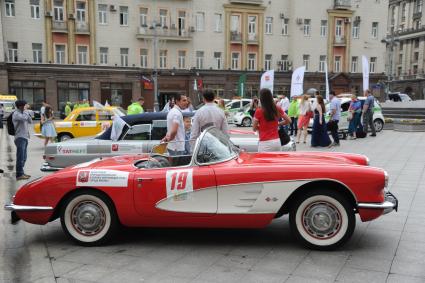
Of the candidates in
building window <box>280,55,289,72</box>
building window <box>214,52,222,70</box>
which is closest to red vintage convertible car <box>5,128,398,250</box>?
building window <box>214,52,222,70</box>

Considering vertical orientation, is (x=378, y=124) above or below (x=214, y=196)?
below

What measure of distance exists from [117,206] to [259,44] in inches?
1650

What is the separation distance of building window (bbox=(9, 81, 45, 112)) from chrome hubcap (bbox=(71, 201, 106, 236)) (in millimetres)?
35706

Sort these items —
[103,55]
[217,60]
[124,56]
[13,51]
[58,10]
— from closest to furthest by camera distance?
1. [13,51]
2. [58,10]
3. [103,55]
4. [124,56]
5. [217,60]

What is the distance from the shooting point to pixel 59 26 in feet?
126

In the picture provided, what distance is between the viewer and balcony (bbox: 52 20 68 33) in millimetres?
38219

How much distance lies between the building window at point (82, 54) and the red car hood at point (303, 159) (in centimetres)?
3697

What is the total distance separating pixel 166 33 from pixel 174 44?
52.6 inches

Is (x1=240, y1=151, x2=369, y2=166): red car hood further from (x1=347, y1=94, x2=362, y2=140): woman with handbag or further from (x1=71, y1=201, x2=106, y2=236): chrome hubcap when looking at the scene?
(x1=347, y1=94, x2=362, y2=140): woman with handbag

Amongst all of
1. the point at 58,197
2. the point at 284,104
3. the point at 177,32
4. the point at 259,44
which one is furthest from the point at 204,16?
the point at 58,197

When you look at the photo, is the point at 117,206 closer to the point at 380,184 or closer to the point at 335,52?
the point at 380,184

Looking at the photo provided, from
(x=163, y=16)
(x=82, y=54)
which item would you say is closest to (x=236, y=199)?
(x=82, y=54)

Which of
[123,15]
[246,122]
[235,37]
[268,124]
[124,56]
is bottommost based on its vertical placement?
[246,122]

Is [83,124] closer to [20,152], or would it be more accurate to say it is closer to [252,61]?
[20,152]
